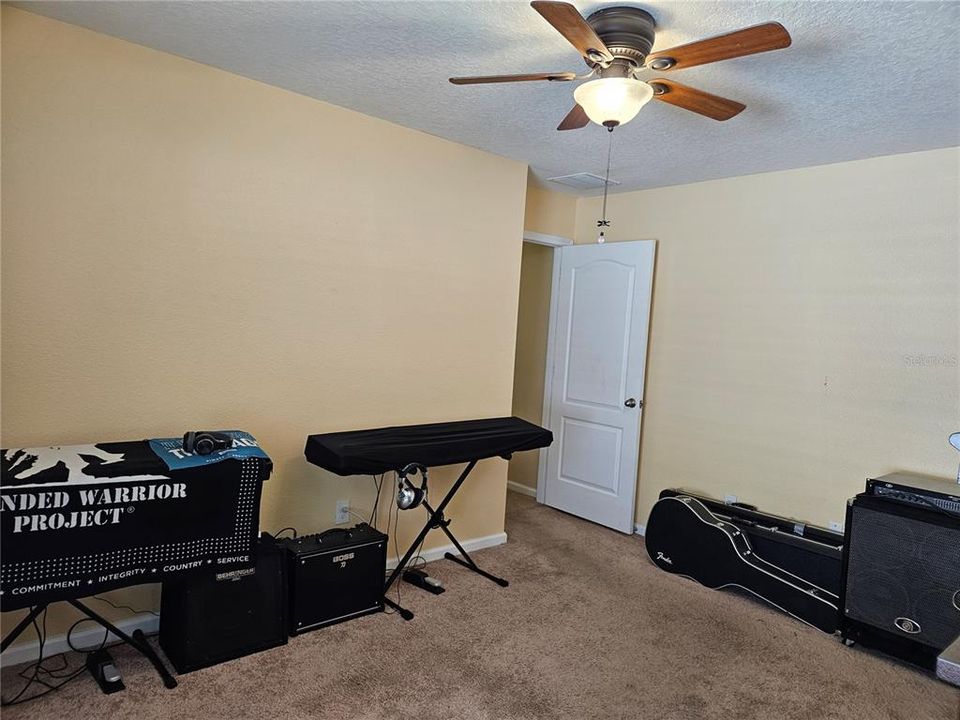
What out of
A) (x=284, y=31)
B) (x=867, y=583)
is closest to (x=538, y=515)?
(x=867, y=583)

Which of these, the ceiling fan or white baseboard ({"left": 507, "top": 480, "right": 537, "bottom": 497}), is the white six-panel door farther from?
the ceiling fan

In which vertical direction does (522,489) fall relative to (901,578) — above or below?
below

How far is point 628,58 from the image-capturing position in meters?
2.02

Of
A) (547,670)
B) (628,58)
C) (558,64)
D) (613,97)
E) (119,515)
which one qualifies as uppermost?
(558,64)

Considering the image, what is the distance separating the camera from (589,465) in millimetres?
4508

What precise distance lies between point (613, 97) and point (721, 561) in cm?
258

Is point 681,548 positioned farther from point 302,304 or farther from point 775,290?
point 302,304

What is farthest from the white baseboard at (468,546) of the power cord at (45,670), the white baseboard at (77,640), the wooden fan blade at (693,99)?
the wooden fan blade at (693,99)

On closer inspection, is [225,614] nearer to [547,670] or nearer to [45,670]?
[45,670]

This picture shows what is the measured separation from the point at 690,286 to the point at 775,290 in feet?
1.84

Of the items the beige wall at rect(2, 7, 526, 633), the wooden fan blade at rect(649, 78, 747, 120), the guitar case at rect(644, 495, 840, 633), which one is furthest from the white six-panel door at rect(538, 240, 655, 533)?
the wooden fan blade at rect(649, 78, 747, 120)

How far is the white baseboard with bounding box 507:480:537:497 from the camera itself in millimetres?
5099

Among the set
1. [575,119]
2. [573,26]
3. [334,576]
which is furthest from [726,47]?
[334,576]

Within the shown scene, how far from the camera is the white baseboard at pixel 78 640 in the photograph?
7.80ft
